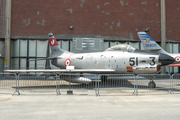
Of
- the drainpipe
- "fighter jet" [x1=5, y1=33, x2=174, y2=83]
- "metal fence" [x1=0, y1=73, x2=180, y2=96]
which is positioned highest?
the drainpipe

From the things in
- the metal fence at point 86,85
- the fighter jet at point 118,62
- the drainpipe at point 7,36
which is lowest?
Answer: the metal fence at point 86,85

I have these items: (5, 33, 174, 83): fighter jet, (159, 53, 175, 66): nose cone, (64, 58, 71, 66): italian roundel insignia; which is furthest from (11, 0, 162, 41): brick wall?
(159, 53, 175, 66): nose cone

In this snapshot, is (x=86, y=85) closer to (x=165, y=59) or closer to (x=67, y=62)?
(x=67, y=62)

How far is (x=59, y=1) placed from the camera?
18.9 m

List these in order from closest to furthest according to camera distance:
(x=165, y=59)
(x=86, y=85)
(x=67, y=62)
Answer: (x=165, y=59) < (x=86, y=85) < (x=67, y=62)

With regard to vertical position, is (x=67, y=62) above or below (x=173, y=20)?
below

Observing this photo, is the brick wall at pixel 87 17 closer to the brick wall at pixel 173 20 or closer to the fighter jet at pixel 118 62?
the brick wall at pixel 173 20

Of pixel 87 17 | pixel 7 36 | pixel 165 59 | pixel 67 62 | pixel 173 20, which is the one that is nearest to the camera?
pixel 165 59

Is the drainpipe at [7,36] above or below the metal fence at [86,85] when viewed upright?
above

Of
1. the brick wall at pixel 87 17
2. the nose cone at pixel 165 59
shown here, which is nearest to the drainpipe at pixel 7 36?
the brick wall at pixel 87 17

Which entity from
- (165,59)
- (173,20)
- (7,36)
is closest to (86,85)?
(165,59)

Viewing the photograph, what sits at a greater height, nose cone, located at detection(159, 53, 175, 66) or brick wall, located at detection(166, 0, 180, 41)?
brick wall, located at detection(166, 0, 180, 41)

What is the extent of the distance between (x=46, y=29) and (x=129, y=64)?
1166cm

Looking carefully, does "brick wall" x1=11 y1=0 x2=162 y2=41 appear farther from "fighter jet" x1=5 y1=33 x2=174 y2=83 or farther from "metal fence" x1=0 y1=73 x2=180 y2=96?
"metal fence" x1=0 y1=73 x2=180 y2=96
